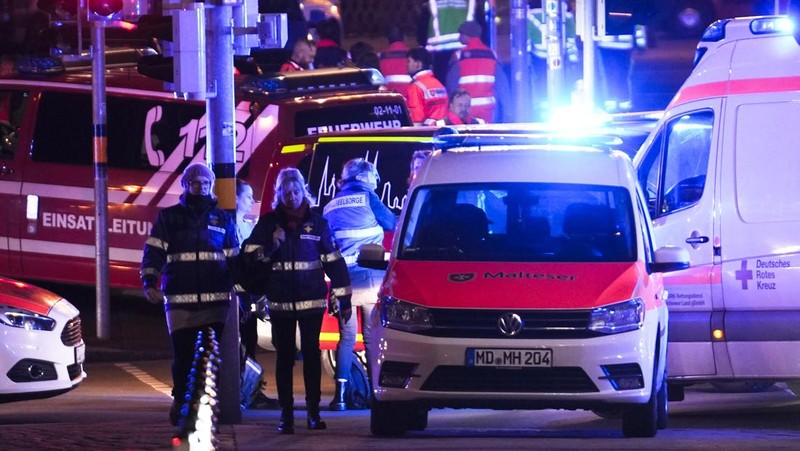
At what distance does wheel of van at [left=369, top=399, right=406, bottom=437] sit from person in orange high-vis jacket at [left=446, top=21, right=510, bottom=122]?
464 inches

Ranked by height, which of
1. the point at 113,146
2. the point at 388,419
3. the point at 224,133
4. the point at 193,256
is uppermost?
the point at 224,133

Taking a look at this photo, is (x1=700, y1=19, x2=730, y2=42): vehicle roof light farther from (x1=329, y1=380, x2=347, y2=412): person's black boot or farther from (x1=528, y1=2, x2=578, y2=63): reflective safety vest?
(x1=528, y1=2, x2=578, y2=63): reflective safety vest

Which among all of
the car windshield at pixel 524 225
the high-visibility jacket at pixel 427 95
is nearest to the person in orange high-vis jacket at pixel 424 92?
the high-visibility jacket at pixel 427 95

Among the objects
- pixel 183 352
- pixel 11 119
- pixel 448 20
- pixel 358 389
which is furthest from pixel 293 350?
pixel 448 20

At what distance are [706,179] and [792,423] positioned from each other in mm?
1691

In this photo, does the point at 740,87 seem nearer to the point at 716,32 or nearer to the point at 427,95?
the point at 716,32

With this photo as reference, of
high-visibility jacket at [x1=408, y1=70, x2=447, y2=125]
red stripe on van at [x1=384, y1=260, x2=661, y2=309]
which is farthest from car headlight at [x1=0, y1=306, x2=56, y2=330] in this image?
high-visibility jacket at [x1=408, y1=70, x2=447, y2=125]

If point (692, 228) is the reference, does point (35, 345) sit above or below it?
below

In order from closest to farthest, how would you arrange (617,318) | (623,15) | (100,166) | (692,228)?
1. (617,318)
2. (692,228)
3. (100,166)
4. (623,15)

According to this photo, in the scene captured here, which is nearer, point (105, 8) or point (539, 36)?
point (105, 8)

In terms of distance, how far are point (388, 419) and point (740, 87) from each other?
3.36 meters

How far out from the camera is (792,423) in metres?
13.0

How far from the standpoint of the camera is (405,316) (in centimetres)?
1148

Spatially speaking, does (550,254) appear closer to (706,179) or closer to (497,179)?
(497,179)
